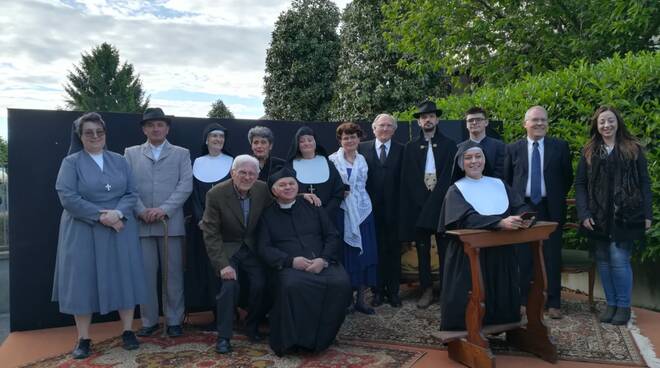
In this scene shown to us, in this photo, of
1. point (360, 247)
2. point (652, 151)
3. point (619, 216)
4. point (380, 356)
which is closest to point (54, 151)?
point (360, 247)

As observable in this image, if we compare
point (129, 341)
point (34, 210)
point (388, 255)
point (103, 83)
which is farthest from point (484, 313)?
point (103, 83)

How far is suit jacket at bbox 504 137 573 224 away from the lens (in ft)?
16.1

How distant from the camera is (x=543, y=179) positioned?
4922 millimetres

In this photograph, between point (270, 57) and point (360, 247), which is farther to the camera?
point (270, 57)

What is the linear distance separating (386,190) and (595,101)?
2373 millimetres

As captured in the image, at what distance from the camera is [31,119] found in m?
4.95

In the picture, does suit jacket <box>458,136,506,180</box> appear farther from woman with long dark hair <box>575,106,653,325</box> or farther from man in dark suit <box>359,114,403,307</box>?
man in dark suit <box>359,114,403,307</box>

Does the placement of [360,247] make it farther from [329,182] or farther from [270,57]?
[270,57]

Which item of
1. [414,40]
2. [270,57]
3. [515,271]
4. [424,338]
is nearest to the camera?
[515,271]

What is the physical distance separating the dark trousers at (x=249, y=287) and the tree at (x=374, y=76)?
33.5ft

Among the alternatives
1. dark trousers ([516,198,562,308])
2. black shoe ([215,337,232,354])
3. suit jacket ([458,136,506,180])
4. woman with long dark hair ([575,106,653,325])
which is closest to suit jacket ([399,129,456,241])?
suit jacket ([458,136,506,180])

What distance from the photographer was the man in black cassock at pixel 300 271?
13.6ft

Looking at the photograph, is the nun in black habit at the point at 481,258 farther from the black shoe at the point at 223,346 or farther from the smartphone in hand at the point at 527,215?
the black shoe at the point at 223,346

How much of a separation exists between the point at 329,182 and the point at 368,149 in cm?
79
